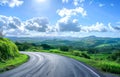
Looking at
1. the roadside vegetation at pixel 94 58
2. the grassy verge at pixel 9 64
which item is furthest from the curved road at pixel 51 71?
the roadside vegetation at pixel 94 58

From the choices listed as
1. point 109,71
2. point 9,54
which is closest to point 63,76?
point 109,71

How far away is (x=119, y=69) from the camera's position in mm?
25766

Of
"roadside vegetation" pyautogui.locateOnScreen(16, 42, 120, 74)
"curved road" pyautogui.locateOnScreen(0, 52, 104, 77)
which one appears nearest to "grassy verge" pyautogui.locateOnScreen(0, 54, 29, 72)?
"curved road" pyautogui.locateOnScreen(0, 52, 104, 77)

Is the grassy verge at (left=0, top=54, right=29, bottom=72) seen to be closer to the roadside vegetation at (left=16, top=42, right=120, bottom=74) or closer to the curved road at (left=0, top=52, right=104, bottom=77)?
the curved road at (left=0, top=52, right=104, bottom=77)

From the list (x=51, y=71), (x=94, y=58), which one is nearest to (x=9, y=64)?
(x=51, y=71)

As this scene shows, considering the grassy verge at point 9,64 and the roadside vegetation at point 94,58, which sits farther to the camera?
the roadside vegetation at point 94,58

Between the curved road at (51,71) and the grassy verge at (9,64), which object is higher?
the grassy verge at (9,64)

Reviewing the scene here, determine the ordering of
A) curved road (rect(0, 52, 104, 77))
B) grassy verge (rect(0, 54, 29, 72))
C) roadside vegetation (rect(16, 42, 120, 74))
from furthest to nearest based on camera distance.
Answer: roadside vegetation (rect(16, 42, 120, 74)) < grassy verge (rect(0, 54, 29, 72)) < curved road (rect(0, 52, 104, 77))

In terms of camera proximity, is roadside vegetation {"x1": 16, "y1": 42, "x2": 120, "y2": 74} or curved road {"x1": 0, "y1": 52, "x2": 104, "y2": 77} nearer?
curved road {"x1": 0, "y1": 52, "x2": 104, "y2": 77}

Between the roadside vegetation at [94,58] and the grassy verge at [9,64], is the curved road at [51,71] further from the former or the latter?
the roadside vegetation at [94,58]

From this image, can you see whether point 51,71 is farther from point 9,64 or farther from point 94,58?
point 94,58

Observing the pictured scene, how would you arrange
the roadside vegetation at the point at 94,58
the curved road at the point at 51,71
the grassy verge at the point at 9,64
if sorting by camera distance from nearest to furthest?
the curved road at the point at 51,71, the grassy verge at the point at 9,64, the roadside vegetation at the point at 94,58

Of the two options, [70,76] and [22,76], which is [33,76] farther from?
[70,76]

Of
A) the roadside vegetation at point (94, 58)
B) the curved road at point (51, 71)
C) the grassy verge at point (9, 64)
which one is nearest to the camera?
the curved road at point (51, 71)
